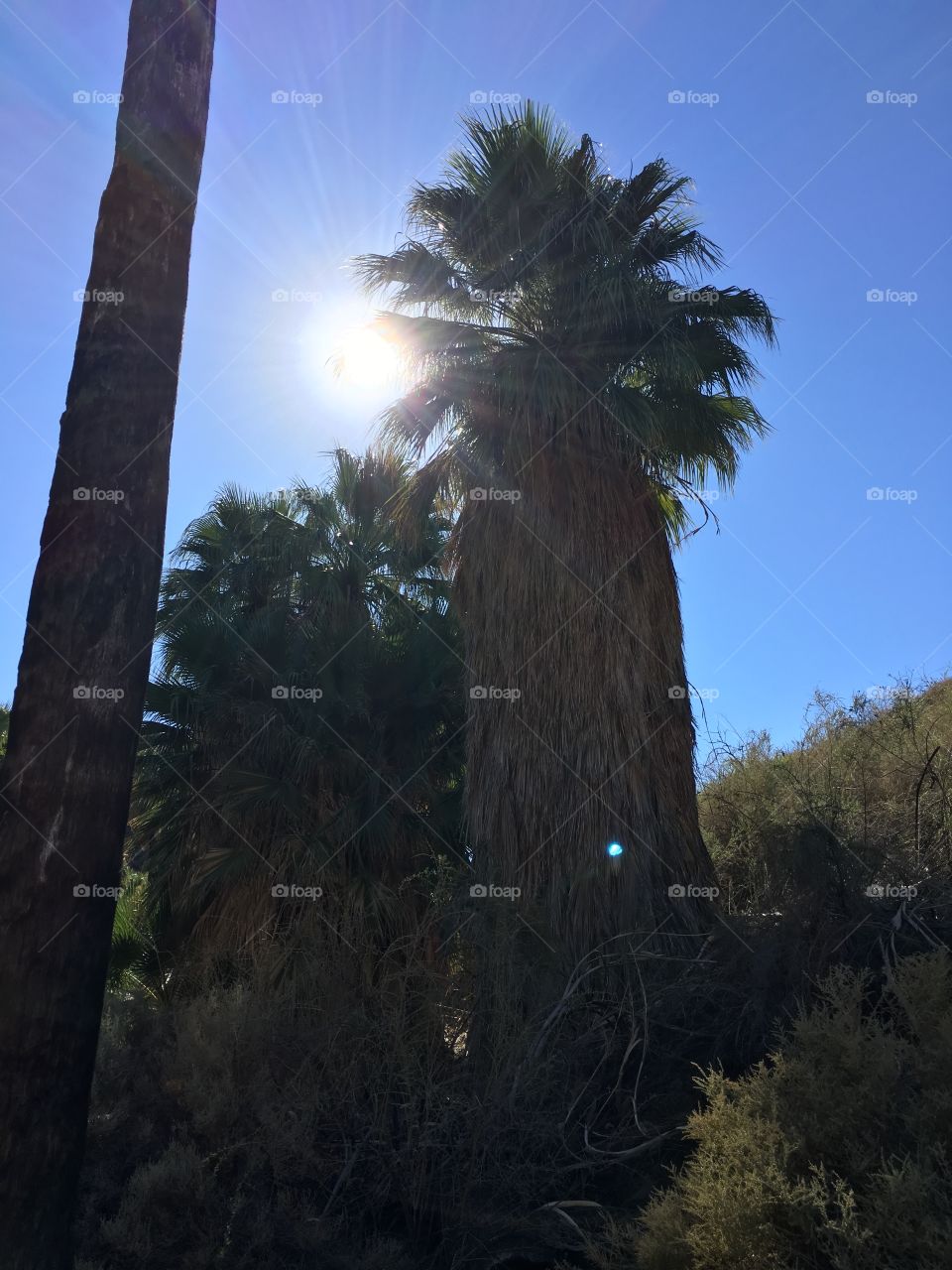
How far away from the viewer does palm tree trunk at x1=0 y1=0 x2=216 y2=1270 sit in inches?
170

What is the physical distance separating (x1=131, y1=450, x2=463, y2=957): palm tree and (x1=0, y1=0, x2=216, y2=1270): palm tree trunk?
489 centimetres

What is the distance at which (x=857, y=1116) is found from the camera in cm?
391

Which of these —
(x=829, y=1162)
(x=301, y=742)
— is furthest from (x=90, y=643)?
(x=301, y=742)

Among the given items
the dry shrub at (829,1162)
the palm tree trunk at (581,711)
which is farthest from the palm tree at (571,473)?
the dry shrub at (829,1162)

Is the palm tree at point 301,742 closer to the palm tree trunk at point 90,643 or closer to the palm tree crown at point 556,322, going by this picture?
the palm tree crown at point 556,322

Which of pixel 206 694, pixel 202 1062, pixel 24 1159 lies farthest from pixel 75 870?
pixel 206 694

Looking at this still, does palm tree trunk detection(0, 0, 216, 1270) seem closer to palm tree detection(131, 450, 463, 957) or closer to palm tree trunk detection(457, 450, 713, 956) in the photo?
palm tree trunk detection(457, 450, 713, 956)

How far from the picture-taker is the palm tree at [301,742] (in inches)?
422

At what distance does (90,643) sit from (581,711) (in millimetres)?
5799

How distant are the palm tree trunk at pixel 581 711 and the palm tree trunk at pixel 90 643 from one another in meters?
4.54

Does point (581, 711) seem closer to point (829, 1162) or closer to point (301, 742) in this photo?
point (301, 742)

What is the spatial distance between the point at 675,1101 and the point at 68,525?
5266mm

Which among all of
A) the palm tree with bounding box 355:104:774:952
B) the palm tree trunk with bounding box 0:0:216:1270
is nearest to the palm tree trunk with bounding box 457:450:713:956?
the palm tree with bounding box 355:104:774:952

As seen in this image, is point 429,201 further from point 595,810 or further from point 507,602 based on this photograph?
point 595,810
